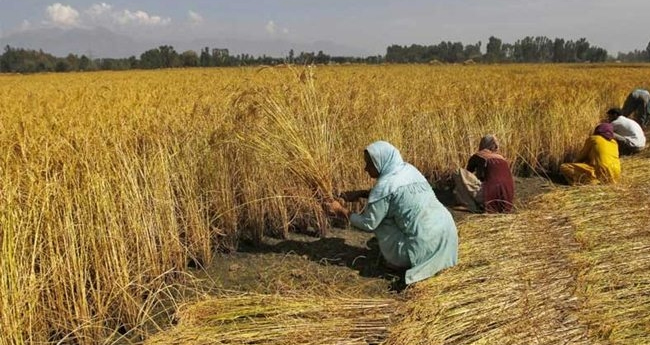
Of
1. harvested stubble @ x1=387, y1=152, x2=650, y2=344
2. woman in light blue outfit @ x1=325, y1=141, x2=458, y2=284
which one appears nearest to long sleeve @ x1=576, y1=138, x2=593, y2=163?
harvested stubble @ x1=387, y1=152, x2=650, y2=344

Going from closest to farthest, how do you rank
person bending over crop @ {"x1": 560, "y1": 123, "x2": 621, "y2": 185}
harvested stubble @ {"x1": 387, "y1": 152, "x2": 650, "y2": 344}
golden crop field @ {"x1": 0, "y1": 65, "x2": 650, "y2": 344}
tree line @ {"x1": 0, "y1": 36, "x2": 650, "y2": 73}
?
1. golden crop field @ {"x1": 0, "y1": 65, "x2": 650, "y2": 344}
2. harvested stubble @ {"x1": 387, "y1": 152, "x2": 650, "y2": 344}
3. person bending over crop @ {"x1": 560, "y1": 123, "x2": 621, "y2": 185}
4. tree line @ {"x1": 0, "y1": 36, "x2": 650, "y2": 73}

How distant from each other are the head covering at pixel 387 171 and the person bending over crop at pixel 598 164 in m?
3.59

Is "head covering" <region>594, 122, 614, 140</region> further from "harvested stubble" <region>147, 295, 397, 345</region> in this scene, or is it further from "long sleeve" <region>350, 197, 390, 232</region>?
"harvested stubble" <region>147, 295, 397, 345</region>

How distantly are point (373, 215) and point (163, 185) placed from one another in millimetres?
1475

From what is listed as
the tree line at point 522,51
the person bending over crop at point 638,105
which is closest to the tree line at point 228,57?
the tree line at point 522,51

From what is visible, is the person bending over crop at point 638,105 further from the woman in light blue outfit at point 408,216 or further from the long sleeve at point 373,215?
the long sleeve at point 373,215

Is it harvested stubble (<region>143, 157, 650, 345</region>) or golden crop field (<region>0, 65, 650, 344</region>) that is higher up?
golden crop field (<region>0, 65, 650, 344</region>)

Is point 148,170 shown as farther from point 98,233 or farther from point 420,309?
point 420,309

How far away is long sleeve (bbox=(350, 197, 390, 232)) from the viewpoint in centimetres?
344

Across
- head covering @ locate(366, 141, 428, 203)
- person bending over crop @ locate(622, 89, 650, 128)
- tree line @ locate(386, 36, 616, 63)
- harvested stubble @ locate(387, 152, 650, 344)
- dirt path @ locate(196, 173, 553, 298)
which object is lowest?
dirt path @ locate(196, 173, 553, 298)

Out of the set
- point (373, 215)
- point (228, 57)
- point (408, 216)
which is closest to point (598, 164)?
point (408, 216)

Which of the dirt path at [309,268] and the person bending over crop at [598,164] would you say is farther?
the person bending over crop at [598,164]

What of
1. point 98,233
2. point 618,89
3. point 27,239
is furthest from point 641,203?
point 618,89

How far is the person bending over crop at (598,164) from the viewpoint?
19.5ft
